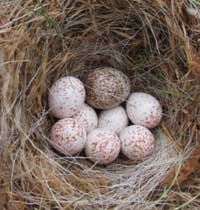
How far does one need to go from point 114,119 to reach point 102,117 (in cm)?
5

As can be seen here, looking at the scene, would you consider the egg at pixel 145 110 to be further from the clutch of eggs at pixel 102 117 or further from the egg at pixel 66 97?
the egg at pixel 66 97

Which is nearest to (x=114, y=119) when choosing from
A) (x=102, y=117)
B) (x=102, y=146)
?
(x=102, y=117)

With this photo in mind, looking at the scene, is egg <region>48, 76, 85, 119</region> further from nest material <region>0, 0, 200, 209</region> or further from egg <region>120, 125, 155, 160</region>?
egg <region>120, 125, 155, 160</region>

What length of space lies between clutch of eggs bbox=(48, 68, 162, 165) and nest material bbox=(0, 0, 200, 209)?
0.14 feet

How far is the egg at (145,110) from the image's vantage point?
191cm

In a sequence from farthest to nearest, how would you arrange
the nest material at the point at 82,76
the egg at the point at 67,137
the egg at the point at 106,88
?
the egg at the point at 106,88, the egg at the point at 67,137, the nest material at the point at 82,76

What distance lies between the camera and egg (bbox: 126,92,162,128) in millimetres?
1910

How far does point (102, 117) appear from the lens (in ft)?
6.41

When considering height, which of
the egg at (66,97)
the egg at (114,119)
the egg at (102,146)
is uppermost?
the egg at (66,97)

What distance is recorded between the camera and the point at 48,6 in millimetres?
1779

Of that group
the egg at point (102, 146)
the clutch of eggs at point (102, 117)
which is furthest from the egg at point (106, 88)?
the egg at point (102, 146)

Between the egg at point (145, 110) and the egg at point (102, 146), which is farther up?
the egg at point (145, 110)

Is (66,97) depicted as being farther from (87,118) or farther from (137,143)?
(137,143)

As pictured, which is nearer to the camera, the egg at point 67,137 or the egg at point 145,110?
the egg at point 67,137
